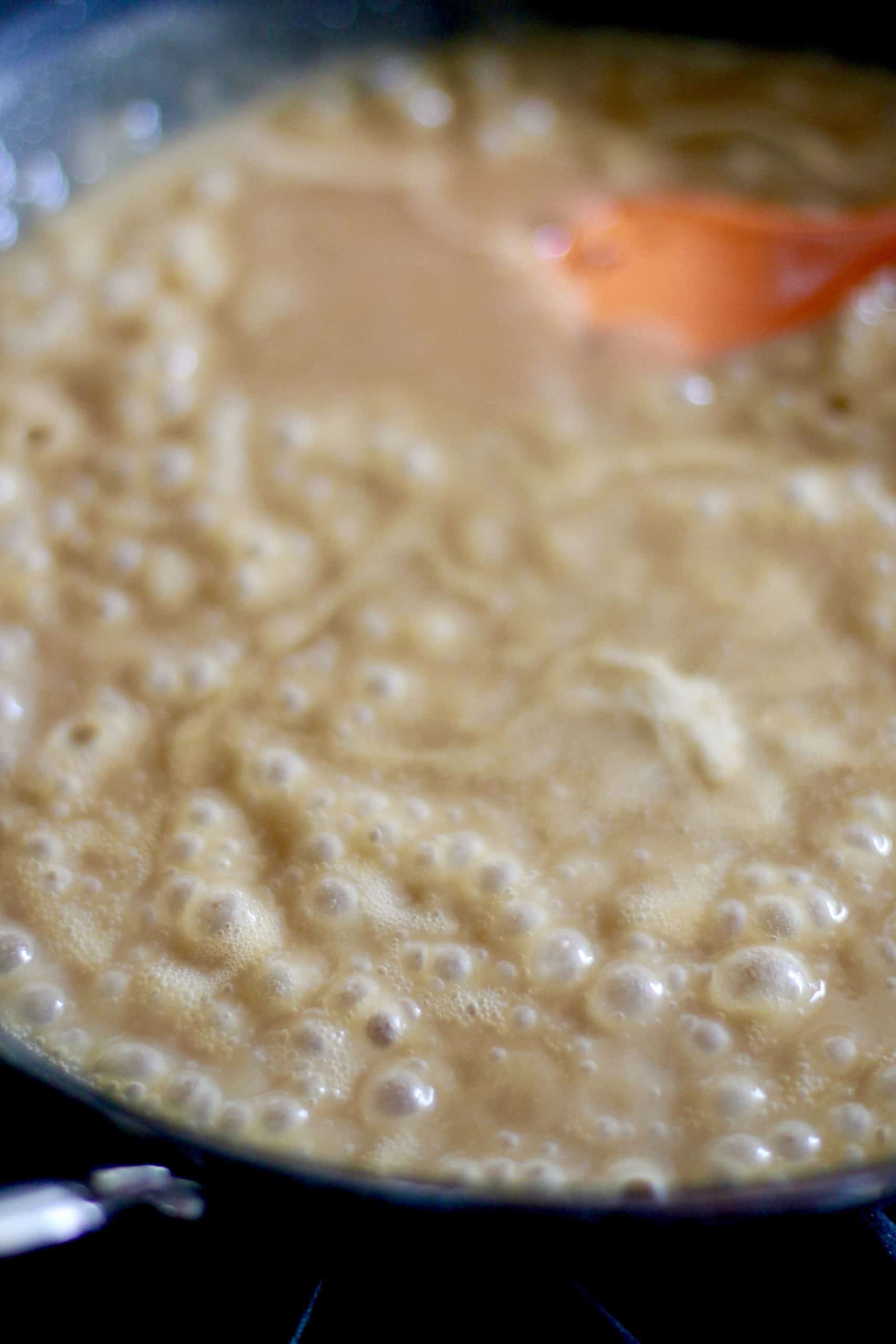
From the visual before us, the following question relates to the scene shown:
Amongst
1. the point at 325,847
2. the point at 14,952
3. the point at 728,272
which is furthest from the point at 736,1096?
the point at 728,272

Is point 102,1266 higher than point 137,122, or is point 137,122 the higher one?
point 137,122

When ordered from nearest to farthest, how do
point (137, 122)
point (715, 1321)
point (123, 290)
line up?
point (715, 1321) < point (123, 290) < point (137, 122)

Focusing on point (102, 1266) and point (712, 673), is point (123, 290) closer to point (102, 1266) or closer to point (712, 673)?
point (712, 673)

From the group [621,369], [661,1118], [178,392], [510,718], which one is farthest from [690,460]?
[661,1118]

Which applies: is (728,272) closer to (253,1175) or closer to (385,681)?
(385,681)

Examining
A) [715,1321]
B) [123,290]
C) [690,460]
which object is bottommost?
[715,1321]

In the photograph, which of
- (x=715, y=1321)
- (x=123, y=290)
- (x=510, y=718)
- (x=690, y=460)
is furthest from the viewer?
(x=123, y=290)

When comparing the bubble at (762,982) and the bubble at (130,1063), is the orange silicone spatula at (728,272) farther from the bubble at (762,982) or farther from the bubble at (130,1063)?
the bubble at (130,1063)
